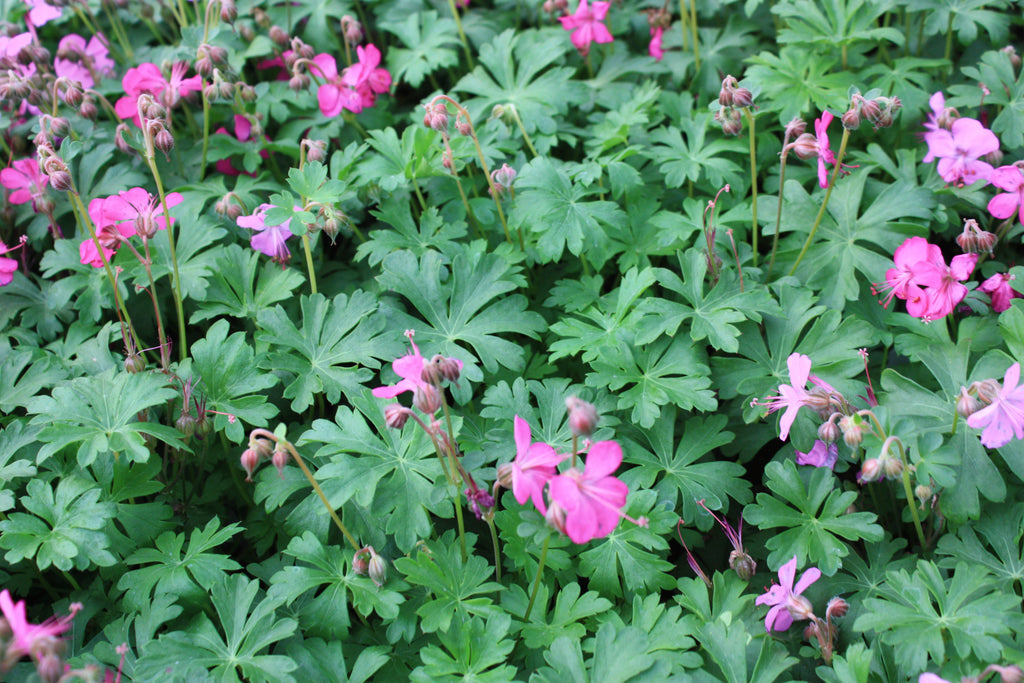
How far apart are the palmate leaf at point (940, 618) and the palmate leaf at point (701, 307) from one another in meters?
0.70

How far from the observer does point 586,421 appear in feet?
4.39

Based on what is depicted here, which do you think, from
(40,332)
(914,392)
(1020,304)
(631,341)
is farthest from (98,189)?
(1020,304)

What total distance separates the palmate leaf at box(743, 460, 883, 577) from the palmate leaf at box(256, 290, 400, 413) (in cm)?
105

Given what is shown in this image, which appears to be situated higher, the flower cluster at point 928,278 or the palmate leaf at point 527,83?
the palmate leaf at point 527,83

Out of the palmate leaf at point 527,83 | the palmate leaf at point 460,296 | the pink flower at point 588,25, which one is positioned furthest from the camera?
the pink flower at point 588,25

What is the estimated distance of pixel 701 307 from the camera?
2.16m

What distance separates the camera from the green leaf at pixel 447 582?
1.74 meters

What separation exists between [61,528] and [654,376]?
59.6 inches

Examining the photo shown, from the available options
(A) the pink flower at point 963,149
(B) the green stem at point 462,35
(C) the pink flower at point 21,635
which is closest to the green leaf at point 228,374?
(C) the pink flower at point 21,635

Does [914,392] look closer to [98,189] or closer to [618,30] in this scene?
[618,30]

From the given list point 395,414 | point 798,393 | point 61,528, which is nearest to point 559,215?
point 798,393

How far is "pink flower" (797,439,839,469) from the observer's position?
1933 mm

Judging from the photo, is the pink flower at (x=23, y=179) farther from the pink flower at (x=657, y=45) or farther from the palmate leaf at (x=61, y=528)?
the pink flower at (x=657, y=45)

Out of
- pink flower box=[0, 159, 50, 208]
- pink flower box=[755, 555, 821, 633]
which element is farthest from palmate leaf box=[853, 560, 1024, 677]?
pink flower box=[0, 159, 50, 208]
